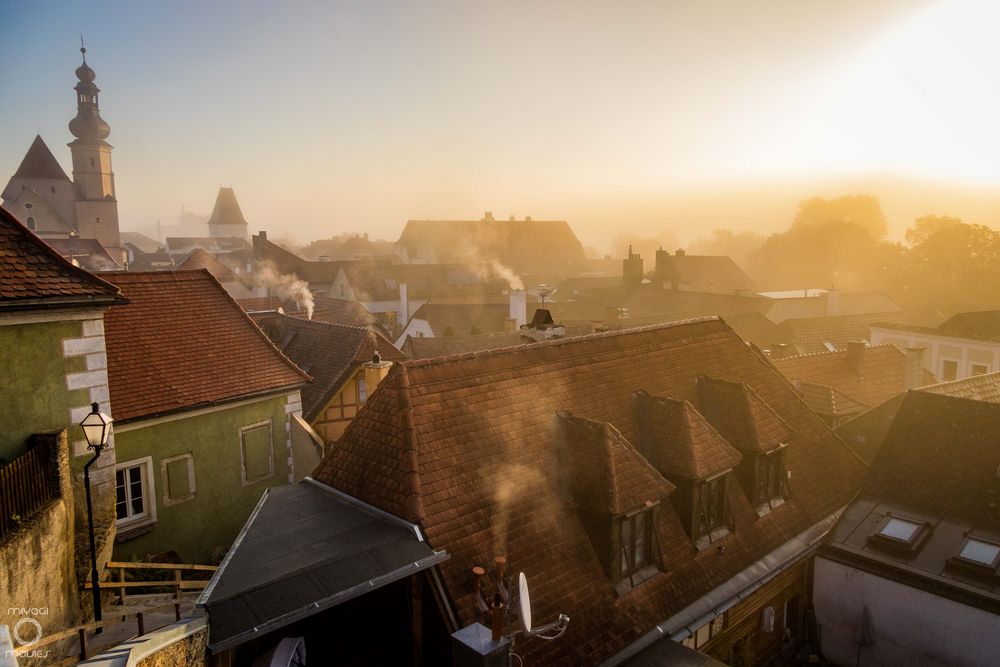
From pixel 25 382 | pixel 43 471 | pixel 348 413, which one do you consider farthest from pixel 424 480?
pixel 348 413

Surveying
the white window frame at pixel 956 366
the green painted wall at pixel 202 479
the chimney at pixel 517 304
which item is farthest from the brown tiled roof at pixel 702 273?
the green painted wall at pixel 202 479

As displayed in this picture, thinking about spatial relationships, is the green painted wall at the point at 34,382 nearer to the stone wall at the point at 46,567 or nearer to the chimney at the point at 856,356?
the stone wall at the point at 46,567

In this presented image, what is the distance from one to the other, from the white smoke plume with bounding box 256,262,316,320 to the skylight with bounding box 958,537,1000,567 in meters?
51.1

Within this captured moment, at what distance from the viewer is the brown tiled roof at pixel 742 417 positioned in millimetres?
12727

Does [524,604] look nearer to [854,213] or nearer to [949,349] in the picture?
[949,349]

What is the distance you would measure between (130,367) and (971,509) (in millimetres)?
18499

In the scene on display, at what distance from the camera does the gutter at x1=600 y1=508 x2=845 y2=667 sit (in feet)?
31.2

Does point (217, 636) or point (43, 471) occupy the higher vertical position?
point (43, 471)

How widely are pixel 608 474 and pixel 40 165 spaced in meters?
107

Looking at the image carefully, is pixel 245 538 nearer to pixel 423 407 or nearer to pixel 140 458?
pixel 423 407

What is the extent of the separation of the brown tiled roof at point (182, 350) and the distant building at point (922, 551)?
547 inches

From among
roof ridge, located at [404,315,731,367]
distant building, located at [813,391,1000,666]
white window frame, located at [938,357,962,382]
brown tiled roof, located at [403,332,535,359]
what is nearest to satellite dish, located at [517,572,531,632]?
roof ridge, located at [404,315,731,367]

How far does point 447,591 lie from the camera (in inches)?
334

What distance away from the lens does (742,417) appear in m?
13.0
